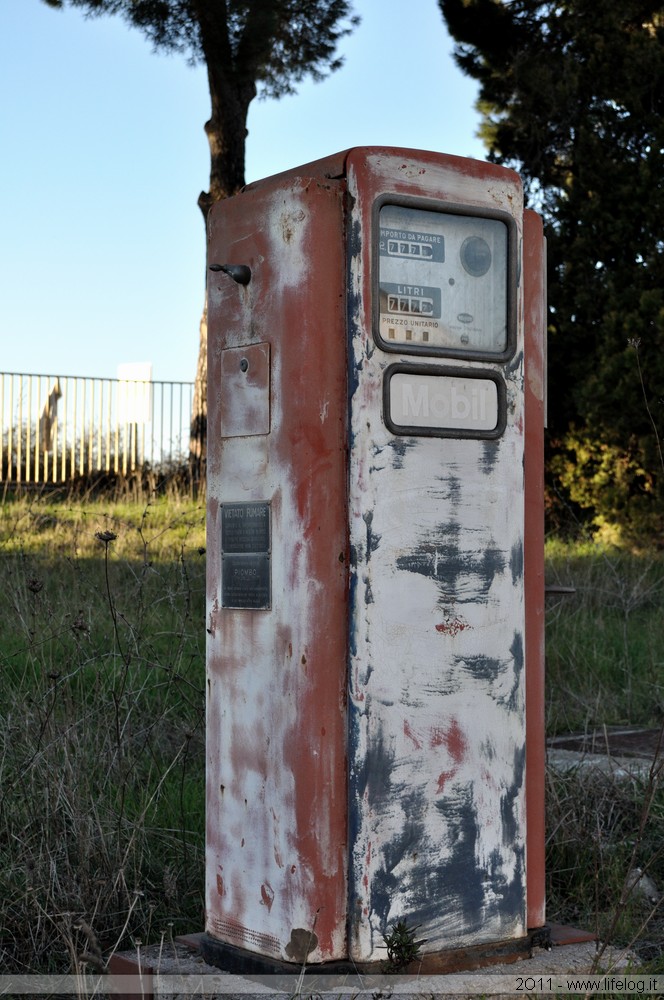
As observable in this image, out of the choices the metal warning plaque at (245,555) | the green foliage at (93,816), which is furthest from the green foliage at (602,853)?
the metal warning plaque at (245,555)

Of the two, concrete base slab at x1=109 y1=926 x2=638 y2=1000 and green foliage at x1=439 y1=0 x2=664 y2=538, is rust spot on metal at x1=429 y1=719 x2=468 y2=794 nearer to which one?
concrete base slab at x1=109 y1=926 x2=638 y2=1000

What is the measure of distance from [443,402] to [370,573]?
1.38ft

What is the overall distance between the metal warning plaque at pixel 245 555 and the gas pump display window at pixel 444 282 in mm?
459

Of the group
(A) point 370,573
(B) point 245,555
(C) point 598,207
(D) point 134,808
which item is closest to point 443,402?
(A) point 370,573

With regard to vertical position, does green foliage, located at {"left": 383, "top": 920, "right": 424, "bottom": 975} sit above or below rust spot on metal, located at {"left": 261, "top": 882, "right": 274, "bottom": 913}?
below

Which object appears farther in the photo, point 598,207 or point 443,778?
point 598,207

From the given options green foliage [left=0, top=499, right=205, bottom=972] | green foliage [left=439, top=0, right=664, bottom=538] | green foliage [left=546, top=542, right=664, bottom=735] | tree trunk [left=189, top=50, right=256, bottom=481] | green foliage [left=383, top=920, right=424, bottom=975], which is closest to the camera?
green foliage [left=383, top=920, right=424, bottom=975]

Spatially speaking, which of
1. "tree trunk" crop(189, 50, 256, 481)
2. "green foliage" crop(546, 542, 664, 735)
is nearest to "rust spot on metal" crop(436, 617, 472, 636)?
"green foliage" crop(546, 542, 664, 735)

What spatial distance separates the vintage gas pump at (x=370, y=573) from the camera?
2.50 meters

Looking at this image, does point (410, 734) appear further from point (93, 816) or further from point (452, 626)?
point (93, 816)

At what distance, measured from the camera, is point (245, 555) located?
8.72ft

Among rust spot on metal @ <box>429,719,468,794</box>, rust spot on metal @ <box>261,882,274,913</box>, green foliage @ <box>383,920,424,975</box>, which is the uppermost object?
rust spot on metal @ <box>429,719,468,794</box>

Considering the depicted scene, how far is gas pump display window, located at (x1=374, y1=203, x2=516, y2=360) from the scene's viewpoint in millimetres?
2592

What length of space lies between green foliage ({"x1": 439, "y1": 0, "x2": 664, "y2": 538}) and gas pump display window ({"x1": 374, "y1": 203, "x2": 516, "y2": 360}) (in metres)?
8.36
